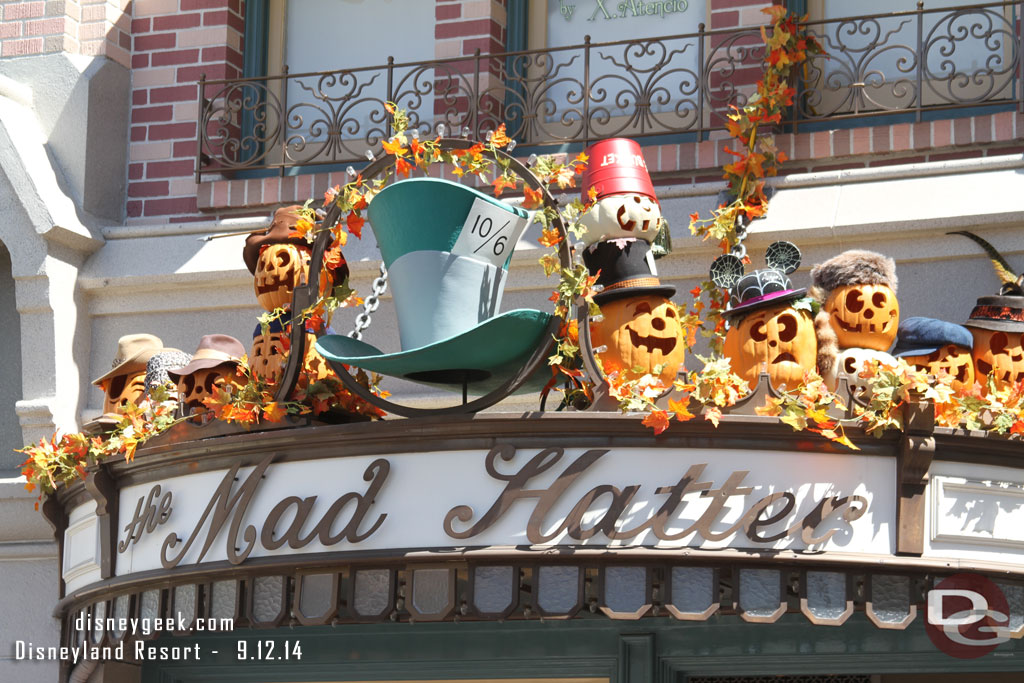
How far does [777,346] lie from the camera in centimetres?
634

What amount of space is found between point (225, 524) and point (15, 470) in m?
2.98

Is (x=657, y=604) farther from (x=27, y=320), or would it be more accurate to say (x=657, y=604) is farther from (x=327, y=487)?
(x=27, y=320)

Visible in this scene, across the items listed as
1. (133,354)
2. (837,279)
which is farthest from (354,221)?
(837,279)

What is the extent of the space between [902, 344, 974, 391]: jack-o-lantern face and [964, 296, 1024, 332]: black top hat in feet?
0.52

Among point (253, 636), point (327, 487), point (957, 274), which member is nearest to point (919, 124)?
point (957, 274)

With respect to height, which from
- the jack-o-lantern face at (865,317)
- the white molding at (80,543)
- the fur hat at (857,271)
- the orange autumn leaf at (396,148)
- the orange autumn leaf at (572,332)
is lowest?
the white molding at (80,543)

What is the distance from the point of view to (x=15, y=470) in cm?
886

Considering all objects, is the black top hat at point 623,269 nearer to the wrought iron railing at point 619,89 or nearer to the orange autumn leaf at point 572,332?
the orange autumn leaf at point 572,332

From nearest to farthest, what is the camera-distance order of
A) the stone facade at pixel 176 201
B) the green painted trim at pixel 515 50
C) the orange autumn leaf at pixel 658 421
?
the orange autumn leaf at pixel 658 421
the stone facade at pixel 176 201
the green painted trim at pixel 515 50

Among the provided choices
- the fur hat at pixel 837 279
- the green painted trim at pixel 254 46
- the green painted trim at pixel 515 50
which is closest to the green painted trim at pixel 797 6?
the green painted trim at pixel 515 50

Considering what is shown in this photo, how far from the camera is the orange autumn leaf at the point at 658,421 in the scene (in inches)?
228

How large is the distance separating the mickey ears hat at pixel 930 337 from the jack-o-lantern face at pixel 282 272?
2.55 metres

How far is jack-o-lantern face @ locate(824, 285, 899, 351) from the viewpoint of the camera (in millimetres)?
6590

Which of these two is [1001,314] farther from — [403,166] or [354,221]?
[354,221]
